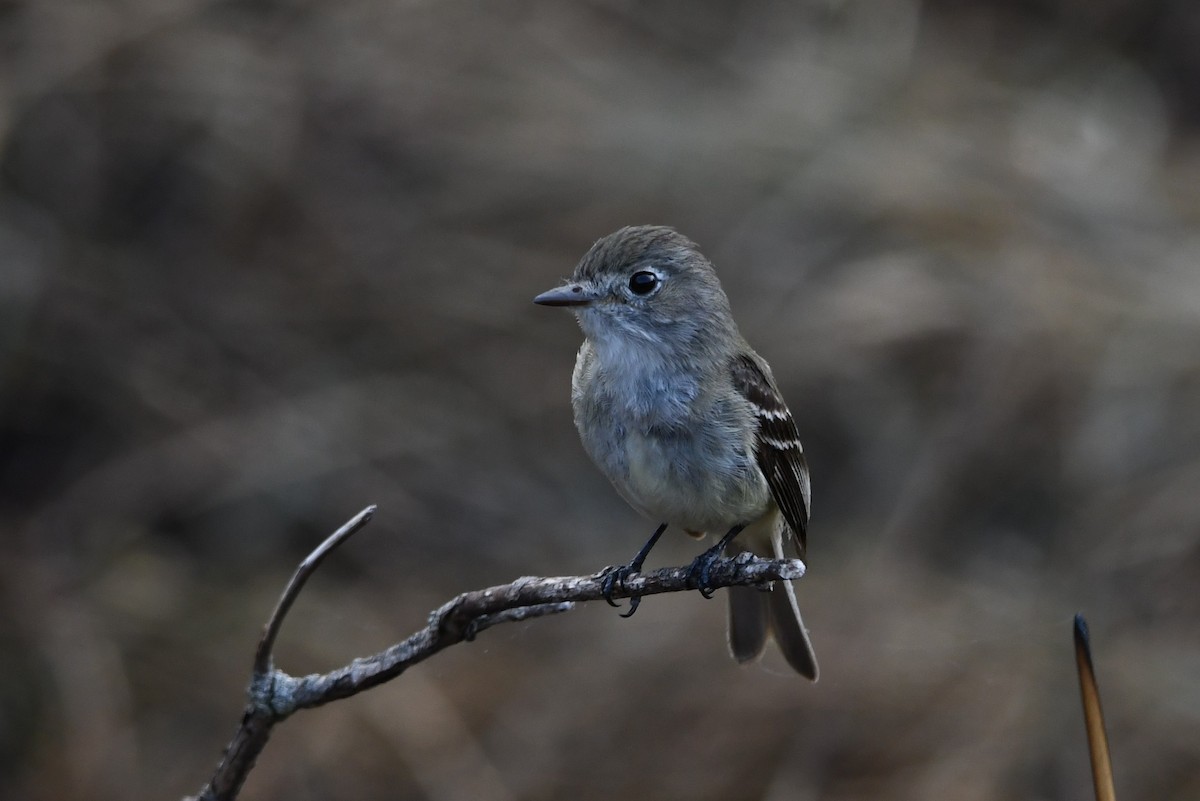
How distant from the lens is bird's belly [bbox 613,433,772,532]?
3.23 meters

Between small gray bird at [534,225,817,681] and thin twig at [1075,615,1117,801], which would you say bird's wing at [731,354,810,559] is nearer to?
small gray bird at [534,225,817,681]

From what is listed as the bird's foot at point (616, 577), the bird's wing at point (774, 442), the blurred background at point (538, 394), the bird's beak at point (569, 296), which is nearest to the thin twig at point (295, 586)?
the bird's foot at point (616, 577)

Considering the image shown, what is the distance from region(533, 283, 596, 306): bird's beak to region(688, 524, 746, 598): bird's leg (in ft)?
2.33

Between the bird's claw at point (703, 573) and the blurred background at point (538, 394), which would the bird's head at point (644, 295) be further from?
the blurred background at point (538, 394)

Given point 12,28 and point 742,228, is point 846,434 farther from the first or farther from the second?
point 12,28

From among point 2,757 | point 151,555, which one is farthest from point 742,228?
point 2,757

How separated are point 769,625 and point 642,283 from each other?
3.30 ft

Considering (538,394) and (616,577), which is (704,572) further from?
(538,394)

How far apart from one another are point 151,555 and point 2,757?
1152 millimetres

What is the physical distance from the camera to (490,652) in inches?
239

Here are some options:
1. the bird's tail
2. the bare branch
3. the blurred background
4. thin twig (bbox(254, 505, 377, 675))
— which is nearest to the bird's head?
the bird's tail

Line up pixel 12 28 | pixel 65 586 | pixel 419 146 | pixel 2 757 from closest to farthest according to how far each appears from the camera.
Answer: pixel 2 757 → pixel 65 586 → pixel 12 28 → pixel 419 146

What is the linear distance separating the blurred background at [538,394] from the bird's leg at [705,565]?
199 centimetres

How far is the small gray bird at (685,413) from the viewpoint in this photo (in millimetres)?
3266
